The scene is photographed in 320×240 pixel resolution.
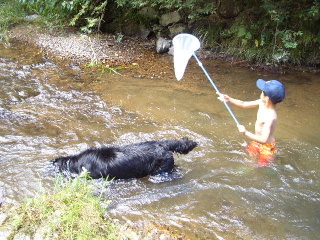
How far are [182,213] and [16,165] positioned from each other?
6.67 ft

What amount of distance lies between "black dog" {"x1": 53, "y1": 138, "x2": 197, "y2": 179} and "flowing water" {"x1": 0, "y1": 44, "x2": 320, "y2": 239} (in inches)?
6.0

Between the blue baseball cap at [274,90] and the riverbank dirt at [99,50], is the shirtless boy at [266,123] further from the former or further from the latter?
the riverbank dirt at [99,50]

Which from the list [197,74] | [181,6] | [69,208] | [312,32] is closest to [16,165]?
[69,208]

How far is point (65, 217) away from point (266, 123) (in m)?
2.63

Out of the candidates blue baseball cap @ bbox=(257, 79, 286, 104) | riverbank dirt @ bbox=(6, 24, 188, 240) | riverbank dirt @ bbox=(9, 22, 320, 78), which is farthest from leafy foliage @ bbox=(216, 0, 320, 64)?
blue baseball cap @ bbox=(257, 79, 286, 104)

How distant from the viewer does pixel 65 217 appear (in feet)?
8.51

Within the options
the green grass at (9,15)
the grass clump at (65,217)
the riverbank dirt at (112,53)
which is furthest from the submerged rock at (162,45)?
the grass clump at (65,217)

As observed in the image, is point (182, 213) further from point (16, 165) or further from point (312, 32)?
point (312, 32)

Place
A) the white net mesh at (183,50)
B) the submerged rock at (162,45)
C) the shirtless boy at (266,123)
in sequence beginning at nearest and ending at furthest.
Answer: the shirtless boy at (266,123) < the white net mesh at (183,50) < the submerged rock at (162,45)

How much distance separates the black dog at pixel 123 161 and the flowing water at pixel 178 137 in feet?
0.50

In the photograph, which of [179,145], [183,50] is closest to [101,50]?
[183,50]

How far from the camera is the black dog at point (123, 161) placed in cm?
336

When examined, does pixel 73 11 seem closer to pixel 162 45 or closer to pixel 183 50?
pixel 162 45

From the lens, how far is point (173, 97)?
566cm
